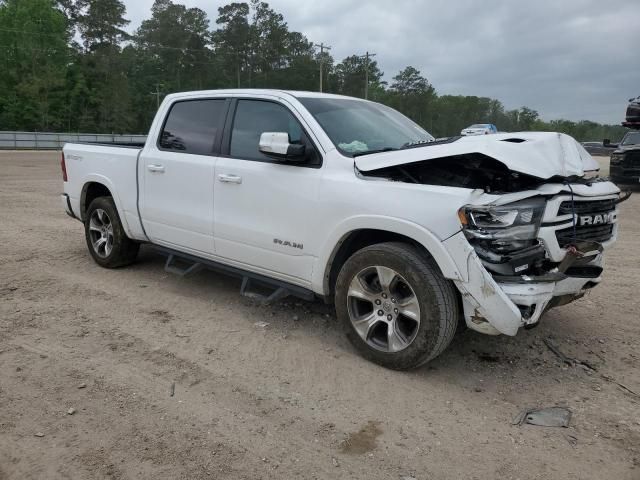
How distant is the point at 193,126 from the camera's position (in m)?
5.05

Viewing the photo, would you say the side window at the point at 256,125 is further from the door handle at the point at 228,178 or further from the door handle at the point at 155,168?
the door handle at the point at 155,168

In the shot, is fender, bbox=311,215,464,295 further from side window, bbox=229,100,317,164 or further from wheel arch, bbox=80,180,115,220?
wheel arch, bbox=80,180,115,220

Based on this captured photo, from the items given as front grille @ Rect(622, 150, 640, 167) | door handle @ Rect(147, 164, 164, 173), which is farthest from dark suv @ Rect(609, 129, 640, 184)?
door handle @ Rect(147, 164, 164, 173)

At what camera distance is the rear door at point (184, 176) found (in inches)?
187

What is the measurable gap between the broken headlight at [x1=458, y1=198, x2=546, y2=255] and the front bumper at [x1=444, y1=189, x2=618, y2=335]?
81 mm

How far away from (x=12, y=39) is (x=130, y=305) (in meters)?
73.1

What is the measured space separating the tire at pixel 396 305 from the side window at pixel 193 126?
1918 mm

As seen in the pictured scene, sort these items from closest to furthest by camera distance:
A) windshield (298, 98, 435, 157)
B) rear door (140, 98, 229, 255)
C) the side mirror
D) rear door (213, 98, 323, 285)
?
the side mirror, rear door (213, 98, 323, 285), windshield (298, 98, 435, 157), rear door (140, 98, 229, 255)

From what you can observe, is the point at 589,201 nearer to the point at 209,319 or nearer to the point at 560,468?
the point at 560,468

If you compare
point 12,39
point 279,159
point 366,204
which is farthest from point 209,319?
point 12,39

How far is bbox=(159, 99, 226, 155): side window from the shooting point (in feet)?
15.8

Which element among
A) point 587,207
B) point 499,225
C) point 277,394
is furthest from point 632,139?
point 277,394

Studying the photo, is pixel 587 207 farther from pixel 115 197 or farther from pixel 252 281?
pixel 115 197

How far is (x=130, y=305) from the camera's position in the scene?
4926mm
